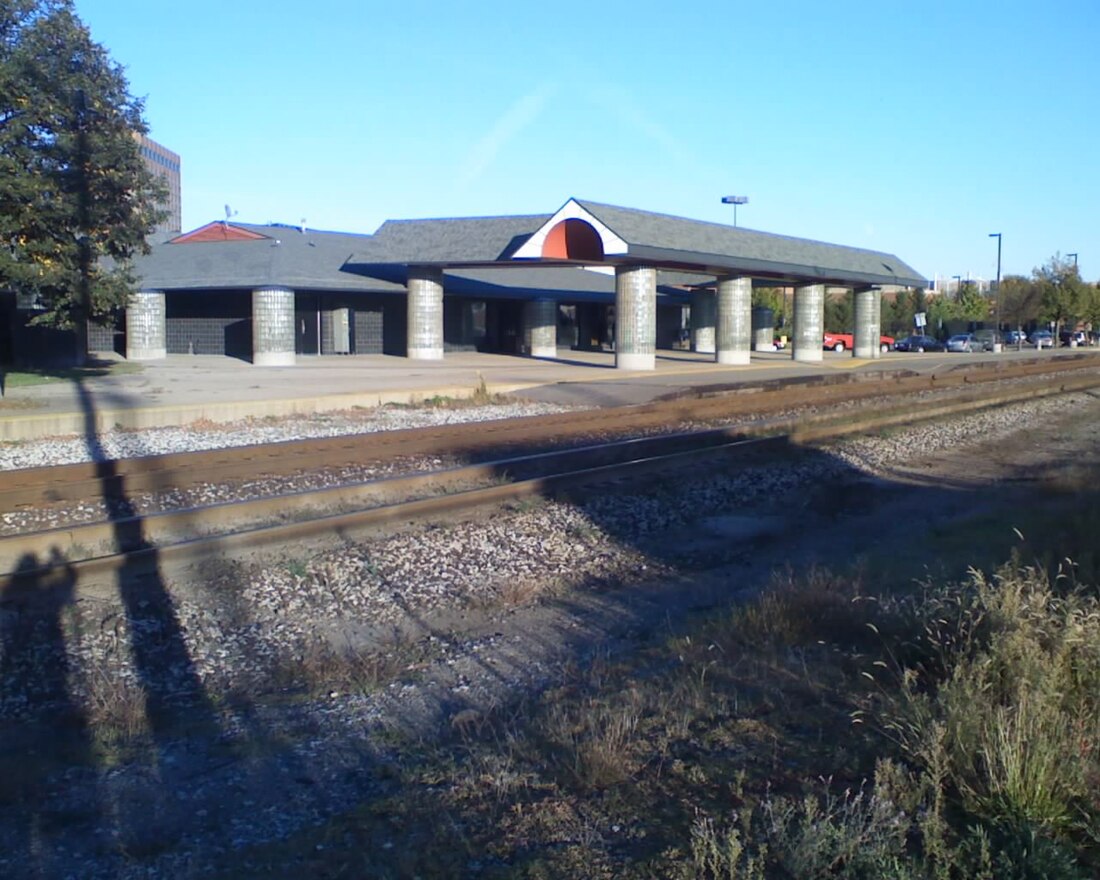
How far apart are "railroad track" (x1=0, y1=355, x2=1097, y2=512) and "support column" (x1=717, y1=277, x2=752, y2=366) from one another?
1956 cm

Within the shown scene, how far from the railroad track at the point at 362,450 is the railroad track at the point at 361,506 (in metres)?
0.74

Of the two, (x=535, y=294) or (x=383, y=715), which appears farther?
(x=535, y=294)

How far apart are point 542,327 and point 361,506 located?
137ft

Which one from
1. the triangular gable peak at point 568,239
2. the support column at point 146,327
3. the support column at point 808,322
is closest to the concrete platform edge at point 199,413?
the triangular gable peak at point 568,239

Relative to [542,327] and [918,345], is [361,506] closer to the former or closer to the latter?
[542,327]

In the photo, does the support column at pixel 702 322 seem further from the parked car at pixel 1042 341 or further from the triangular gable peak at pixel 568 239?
the parked car at pixel 1042 341

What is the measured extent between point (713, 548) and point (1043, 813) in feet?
24.5

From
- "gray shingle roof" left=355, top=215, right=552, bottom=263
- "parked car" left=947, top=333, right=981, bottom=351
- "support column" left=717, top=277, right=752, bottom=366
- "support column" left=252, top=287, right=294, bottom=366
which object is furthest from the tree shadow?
"parked car" left=947, top=333, right=981, bottom=351

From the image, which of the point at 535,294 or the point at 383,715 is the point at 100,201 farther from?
the point at 535,294

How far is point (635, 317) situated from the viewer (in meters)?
43.1

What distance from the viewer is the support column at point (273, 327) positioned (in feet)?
141

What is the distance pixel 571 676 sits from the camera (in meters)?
7.24

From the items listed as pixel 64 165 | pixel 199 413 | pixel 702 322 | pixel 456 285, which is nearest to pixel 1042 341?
pixel 702 322

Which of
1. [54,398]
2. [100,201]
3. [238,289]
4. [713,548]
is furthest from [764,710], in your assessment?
[238,289]
